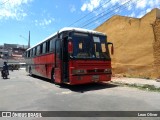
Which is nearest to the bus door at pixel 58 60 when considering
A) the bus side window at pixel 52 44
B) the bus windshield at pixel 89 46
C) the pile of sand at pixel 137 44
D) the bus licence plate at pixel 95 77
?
the bus side window at pixel 52 44

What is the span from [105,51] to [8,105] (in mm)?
6729

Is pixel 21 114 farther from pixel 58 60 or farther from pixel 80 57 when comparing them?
pixel 58 60

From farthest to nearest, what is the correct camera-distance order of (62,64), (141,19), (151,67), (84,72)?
1. (141,19)
2. (151,67)
3. (62,64)
4. (84,72)

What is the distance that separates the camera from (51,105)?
9.98m

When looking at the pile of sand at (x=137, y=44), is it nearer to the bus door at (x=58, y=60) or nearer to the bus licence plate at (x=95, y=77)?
the bus licence plate at (x=95, y=77)

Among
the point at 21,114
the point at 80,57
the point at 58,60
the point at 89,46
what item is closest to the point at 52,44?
the point at 58,60

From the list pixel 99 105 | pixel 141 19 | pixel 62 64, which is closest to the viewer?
pixel 99 105

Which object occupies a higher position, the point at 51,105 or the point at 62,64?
the point at 62,64

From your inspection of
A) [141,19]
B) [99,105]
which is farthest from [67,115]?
[141,19]

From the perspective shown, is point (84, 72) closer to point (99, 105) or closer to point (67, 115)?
point (99, 105)

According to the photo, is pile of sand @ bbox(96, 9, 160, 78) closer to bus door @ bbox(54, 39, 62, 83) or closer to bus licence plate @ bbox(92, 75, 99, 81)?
bus licence plate @ bbox(92, 75, 99, 81)

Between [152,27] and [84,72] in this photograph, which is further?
[152,27]

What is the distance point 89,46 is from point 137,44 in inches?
302

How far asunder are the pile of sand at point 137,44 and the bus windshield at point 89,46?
554cm
